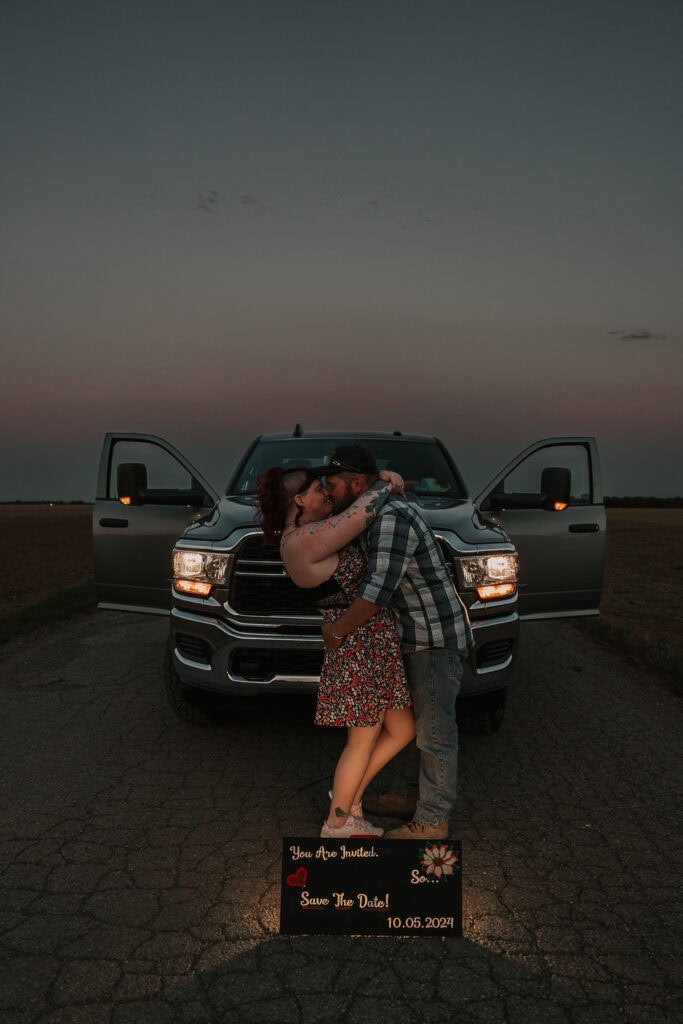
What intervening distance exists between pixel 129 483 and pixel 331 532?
2.97m

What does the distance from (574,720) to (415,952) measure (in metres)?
3.09

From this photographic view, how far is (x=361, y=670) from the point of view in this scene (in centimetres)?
316

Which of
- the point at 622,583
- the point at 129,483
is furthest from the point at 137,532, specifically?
the point at 622,583

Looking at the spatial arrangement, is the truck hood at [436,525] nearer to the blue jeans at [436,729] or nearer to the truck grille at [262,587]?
the truck grille at [262,587]

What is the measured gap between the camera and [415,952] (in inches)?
106

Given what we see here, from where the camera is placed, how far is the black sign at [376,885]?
2.75 metres

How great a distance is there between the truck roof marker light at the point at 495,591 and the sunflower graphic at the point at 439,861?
188cm

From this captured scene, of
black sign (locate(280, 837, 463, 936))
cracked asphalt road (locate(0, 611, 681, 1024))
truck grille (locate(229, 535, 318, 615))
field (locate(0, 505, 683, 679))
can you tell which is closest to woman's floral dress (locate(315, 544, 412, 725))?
black sign (locate(280, 837, 463, 936))

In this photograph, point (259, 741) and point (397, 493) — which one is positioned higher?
point (397, 493)

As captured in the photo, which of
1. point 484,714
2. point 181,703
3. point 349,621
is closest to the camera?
point 349,621

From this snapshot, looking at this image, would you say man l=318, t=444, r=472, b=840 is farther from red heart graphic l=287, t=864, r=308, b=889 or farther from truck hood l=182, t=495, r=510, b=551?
truck hood l=182, t=495, r=510, b=551

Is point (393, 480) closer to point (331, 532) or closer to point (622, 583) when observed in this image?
point (331, 532)

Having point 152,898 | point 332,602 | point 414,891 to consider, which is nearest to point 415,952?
point 414,891

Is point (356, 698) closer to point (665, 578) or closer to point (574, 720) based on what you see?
point (574, 720)
